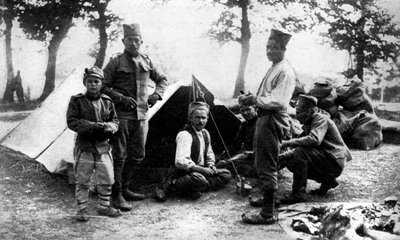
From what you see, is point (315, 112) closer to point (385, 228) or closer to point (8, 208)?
point (385, 228)

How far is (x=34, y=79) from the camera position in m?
17.9

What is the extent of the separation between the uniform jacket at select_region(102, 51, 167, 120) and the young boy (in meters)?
0.30

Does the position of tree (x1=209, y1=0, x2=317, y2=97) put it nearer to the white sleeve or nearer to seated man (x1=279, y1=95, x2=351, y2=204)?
seated man (x1=279, y1=95, x2=351, y2=204)

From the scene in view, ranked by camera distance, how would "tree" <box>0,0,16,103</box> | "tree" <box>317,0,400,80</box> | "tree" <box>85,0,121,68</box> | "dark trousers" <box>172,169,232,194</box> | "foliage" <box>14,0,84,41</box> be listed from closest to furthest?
"dark trousers" <box>172,169,232,194</box> → "tree" <box>85,0,121,68</box> → "tree" <box>317,0,400,80</box> → "foliage" <box>14,0,84,41</box> → "tree" <box>0,0,16,103</box>

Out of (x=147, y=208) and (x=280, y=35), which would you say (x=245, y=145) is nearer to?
(x=147, y=208)

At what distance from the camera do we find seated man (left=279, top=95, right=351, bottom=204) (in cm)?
403

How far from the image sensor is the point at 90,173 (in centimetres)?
358

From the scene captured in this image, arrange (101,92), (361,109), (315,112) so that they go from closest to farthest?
(101,92)
(315,112)
(361,109)

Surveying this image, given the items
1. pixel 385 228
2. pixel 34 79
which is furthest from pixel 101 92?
pixel 34 79

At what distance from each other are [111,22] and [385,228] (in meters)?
5.75

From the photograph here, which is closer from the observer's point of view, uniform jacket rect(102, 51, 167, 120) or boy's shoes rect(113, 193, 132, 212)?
boy's shoes rect(113, 193, 132, 212)

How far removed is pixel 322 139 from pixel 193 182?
1.39 m

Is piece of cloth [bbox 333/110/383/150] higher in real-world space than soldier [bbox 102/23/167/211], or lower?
lower

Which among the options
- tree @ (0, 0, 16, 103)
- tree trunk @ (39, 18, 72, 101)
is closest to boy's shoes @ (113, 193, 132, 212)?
tree @ (0, 0, 16, 103)
